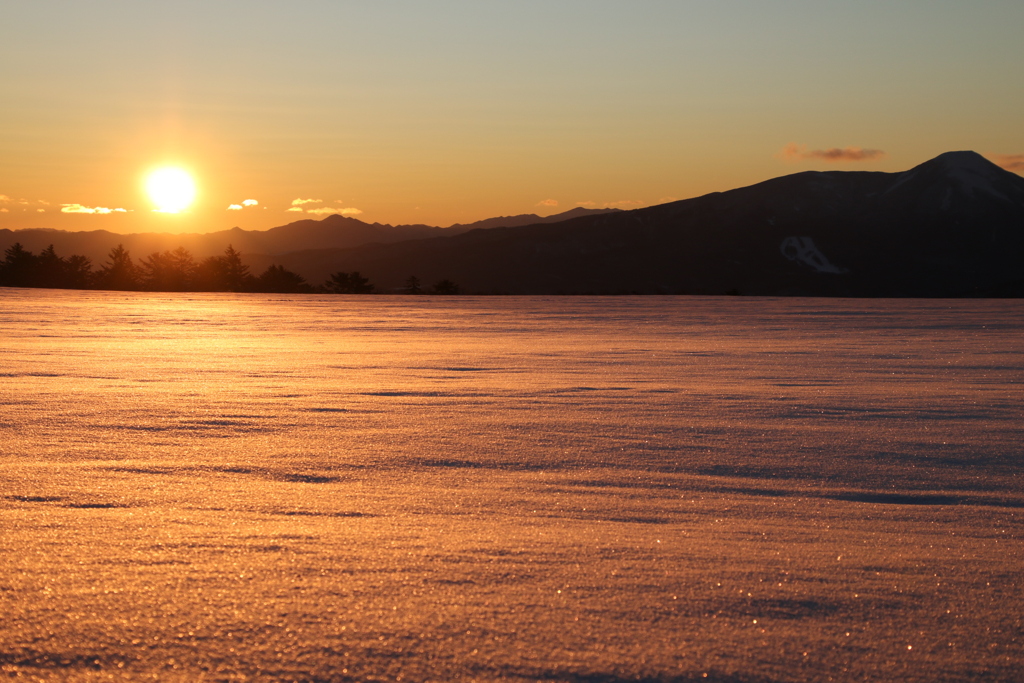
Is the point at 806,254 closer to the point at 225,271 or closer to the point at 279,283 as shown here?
the point at 225,271

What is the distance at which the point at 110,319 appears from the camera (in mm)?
11898

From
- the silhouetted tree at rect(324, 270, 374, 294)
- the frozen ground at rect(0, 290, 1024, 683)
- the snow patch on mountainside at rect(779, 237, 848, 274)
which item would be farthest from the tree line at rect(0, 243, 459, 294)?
the snow patch on mountainside at rect(779, 237, 848, 274)

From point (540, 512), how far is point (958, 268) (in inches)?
6066

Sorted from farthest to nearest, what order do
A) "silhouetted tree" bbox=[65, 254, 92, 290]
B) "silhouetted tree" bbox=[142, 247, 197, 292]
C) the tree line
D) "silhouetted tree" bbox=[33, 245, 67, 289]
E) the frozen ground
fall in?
"silhouetted tree" bbox=[33, 245, 67, 289] < "silhouetted tree" bbox=[65, 254, 92, 290] < the tree line < "silhouetted tree" bbox=[142, 247, 197, 292] < the frozen ground

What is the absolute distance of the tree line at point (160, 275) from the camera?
24.7 metres

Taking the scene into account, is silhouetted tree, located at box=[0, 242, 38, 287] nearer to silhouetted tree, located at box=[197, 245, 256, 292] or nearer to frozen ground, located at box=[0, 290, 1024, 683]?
silhouetted tree, located at box=[197, 245, 256, 292]

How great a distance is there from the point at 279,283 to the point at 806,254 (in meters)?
143

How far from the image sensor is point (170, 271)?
28.9 meters

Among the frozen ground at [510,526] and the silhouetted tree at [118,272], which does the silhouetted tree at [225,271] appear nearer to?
the silhouetted tree at [118,272]

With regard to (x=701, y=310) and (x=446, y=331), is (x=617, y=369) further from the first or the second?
(x=701, y=310)

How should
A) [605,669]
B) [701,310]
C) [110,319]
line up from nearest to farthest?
1. [605,669]
2. [110,319]
3. [701,310]

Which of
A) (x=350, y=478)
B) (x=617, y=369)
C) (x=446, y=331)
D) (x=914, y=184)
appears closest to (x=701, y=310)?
(x=446, y=331)

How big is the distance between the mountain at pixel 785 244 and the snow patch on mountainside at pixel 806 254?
27cm

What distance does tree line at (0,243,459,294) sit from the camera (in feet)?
81.0
